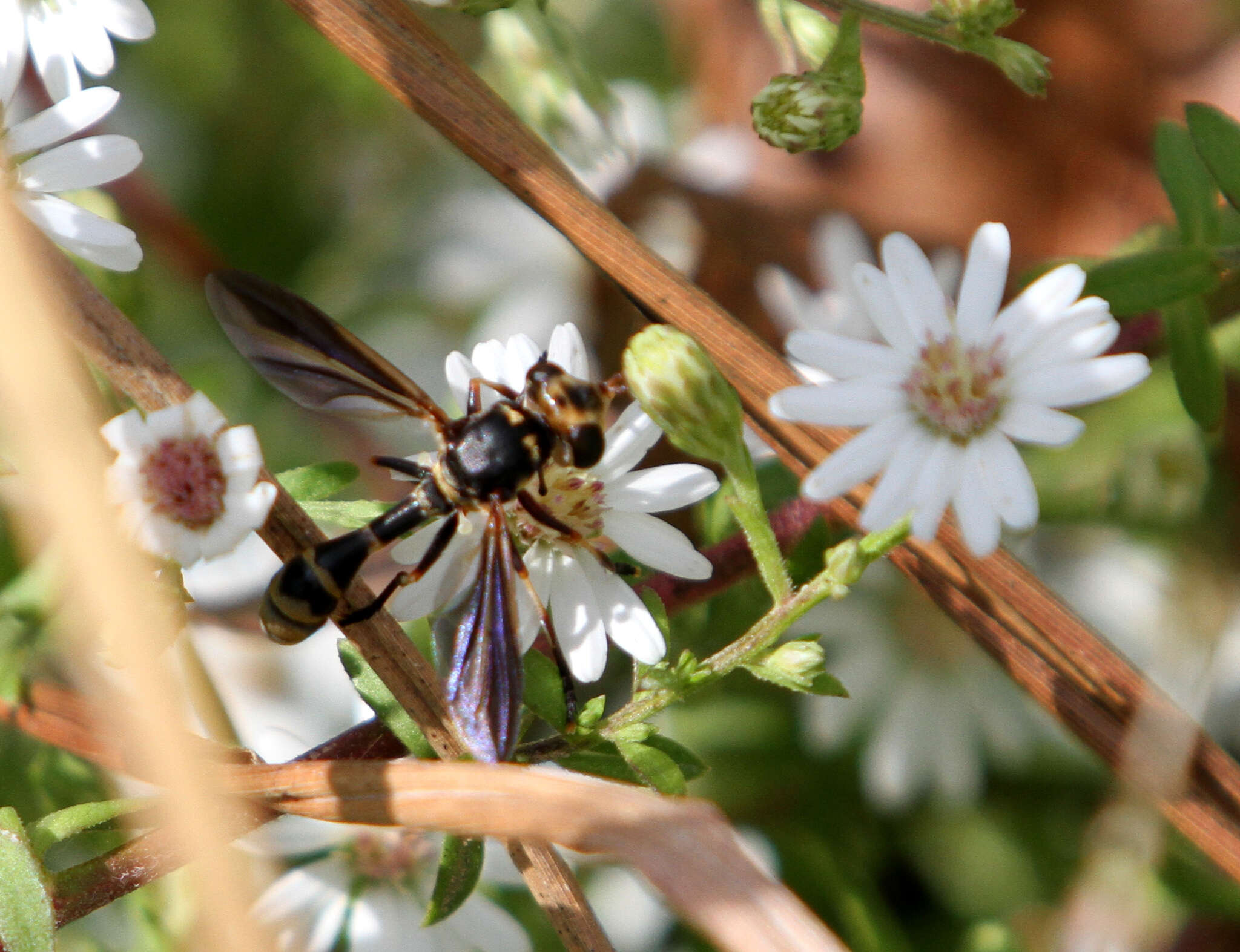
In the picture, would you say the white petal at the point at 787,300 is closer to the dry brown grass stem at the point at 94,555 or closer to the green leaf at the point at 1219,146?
the green leaf at the point at 1219,146

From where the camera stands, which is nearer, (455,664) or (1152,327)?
(455,664)

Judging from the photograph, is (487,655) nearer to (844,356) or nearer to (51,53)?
(844,356)

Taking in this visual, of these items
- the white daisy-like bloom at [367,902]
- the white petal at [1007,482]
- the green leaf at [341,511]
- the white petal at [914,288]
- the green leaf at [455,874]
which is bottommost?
the white daisy-like bloom at [367,902]

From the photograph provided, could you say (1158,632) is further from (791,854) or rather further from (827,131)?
(827,131)

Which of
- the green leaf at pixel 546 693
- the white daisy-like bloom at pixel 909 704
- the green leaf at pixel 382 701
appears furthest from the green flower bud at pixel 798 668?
the white daisy-like bloom at pixel 909 704

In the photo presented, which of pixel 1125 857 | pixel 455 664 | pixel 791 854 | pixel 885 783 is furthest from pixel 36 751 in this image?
pixel 1125 857

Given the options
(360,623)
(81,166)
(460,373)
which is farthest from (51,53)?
(360,623)
